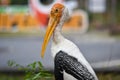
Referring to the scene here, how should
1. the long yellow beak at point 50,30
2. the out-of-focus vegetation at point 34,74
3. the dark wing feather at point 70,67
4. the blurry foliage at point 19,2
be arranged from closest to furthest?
the dark wing feather at point 70,67 < the long yellow beak at point 50,30 < the out-of-focus vegetation at point 34,74 < the blurry foliage at point 19,2

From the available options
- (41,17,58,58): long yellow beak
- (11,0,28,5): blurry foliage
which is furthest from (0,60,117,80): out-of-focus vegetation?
(11,0,28,5): blurry foliage

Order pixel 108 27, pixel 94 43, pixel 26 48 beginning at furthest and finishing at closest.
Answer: pixel 108 27 → pixel 94 43 → pixel 26 48

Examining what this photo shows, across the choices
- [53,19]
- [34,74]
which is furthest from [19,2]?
[53,19]

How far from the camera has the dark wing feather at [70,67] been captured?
4.39 metres

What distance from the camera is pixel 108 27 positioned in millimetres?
21125

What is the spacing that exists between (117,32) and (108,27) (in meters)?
1.33

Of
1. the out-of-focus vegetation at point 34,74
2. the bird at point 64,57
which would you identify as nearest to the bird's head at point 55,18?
the bird at point 64,57

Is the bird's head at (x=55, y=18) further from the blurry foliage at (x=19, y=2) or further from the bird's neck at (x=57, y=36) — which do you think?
the blurry foliage at (x=19, y=2)

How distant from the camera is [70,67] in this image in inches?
174

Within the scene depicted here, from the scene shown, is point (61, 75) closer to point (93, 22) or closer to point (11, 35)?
point (11, 35)

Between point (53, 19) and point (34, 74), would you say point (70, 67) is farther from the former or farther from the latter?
point (34, 74)

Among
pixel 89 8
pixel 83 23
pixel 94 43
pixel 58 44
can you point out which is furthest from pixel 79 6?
pixel 58 44

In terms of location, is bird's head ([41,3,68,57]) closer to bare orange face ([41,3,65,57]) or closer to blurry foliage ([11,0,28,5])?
bare orange face ([41,3,65,57])

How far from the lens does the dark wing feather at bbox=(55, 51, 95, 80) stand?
14.4 ft
